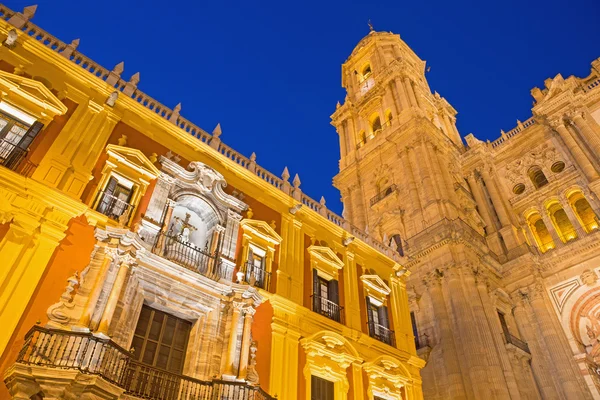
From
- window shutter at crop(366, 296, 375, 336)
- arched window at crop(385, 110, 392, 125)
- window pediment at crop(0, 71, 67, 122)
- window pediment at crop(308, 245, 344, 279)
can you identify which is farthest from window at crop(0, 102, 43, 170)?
arched window at crop(385, 110, 392, 125)

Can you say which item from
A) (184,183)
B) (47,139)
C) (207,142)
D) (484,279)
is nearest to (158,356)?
(184,183)

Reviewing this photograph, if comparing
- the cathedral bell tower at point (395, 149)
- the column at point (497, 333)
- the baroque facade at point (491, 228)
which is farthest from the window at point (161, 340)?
the cathedral bell tower at point (395, 149)

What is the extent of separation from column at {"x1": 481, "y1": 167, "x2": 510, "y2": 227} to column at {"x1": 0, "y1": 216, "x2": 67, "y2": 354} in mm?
24589

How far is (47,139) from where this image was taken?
11.1 meters

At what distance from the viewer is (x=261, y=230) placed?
46.4 feet

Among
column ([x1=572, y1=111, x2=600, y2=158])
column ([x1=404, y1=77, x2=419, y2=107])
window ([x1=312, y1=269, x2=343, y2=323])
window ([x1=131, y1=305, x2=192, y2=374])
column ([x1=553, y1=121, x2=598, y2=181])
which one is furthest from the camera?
column ([x1=404, y1=77, x2=419, y2=107])

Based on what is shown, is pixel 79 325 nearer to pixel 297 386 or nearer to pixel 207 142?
pixel 297 386

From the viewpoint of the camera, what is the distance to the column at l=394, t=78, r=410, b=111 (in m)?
32.2

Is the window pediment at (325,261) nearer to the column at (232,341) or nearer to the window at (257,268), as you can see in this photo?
the window at (257,268)

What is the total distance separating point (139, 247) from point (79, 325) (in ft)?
7.43

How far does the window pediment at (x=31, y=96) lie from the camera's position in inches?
431

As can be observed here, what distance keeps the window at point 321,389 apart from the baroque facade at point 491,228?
7.62 m

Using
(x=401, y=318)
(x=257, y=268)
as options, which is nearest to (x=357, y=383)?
(x=401, y=318)

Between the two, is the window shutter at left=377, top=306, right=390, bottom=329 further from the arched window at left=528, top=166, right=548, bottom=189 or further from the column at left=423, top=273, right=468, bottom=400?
the arched window at left=528, top=166, right=548, bottom=189
